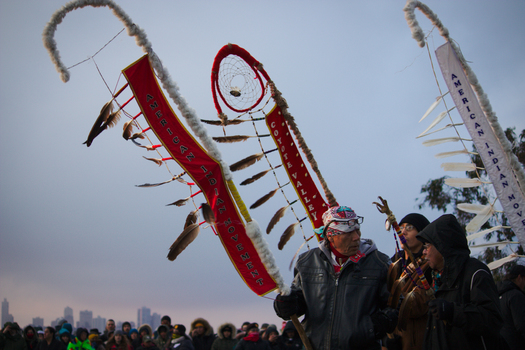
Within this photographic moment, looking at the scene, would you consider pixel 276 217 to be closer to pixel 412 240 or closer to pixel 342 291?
pixel 412 240

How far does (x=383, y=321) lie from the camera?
9.85 feet

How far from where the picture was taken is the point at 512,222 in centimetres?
492

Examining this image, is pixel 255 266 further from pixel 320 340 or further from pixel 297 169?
pixel 297 169

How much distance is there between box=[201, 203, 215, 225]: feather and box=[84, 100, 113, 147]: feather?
111cm

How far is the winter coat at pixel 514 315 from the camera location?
4.19 metres

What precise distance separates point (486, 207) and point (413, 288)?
2.43 meters

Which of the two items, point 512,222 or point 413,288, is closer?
point 413,288

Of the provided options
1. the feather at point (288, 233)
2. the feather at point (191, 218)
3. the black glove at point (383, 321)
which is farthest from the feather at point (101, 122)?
the feather at point (288, 233)

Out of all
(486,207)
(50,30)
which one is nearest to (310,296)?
(50,30)

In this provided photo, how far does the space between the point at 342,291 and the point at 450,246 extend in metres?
0.85

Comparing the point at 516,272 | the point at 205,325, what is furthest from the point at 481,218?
the point at 205,325

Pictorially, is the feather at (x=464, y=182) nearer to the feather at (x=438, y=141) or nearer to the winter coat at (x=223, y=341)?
the feather at (x=438, y=141)

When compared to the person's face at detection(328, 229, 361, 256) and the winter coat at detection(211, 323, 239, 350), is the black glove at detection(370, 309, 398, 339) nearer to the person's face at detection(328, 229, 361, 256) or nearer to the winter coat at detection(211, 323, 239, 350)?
the person's face at detection(328, 229, 361, 256)

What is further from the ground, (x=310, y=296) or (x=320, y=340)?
(x=310, y=296)
